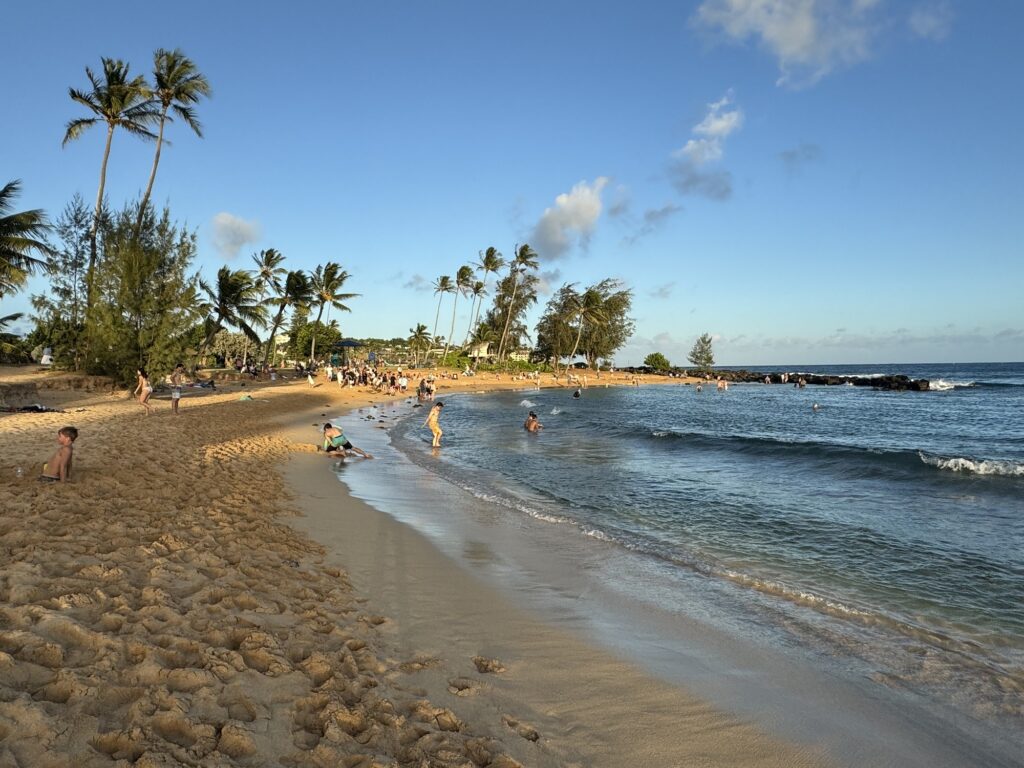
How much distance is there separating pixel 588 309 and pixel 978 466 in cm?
6154

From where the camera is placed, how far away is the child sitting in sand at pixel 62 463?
25.1 feet

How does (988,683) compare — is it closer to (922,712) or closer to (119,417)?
(922,712)

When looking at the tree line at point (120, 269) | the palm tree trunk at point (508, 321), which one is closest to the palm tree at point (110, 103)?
the tree line at point (120, 269)

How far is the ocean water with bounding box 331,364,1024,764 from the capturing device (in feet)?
15.8

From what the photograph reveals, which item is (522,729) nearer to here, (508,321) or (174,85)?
(174,85)

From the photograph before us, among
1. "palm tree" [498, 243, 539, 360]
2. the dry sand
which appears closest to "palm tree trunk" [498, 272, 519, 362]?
"palm tree" [498, 243, 539, 360]

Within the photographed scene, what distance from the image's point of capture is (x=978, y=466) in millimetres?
13984

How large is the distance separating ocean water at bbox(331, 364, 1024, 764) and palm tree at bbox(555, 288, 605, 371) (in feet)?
177

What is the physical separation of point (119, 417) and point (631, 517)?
1558 cm

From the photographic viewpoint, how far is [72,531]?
5.53 metres

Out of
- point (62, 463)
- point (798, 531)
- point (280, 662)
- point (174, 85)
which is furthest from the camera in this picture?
point (174, 85)

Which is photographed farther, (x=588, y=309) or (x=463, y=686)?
(x=588, y=309)

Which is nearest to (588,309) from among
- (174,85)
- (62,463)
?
(174,85)

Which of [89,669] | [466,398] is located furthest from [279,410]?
[89,669]
